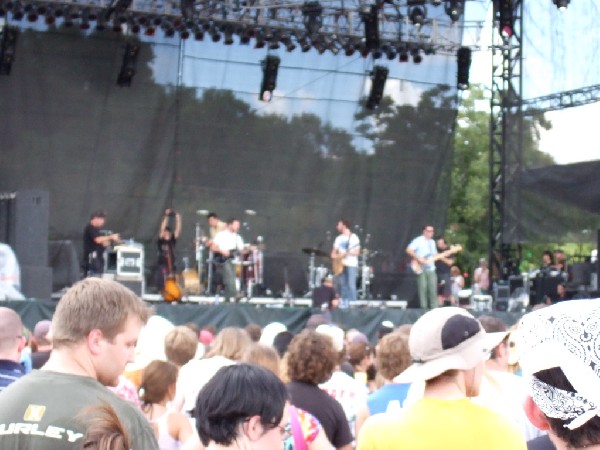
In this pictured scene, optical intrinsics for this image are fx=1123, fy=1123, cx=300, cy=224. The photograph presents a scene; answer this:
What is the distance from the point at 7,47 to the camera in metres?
18.6

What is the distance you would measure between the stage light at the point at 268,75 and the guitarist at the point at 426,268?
3821mm

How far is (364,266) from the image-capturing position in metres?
20.1

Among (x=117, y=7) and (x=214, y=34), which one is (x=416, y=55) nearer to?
(x=214, y=34)

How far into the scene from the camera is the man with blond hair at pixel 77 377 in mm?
2736

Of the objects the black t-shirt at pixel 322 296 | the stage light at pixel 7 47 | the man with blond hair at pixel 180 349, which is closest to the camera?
the man with blond hair at pixel 180 349

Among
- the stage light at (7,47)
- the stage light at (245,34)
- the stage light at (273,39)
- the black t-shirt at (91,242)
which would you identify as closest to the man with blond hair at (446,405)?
the black t-shirt at (91,242)

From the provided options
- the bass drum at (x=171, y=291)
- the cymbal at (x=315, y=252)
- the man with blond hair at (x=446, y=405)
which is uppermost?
the man with blond hair at (x=446, y=405)

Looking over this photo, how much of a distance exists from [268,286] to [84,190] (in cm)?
363

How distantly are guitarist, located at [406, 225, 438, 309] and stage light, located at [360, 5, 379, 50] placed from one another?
3402 mm

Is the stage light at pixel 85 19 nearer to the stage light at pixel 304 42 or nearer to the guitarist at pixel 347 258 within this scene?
the stage light at pixel 304 42

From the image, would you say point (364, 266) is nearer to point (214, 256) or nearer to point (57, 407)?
point (214, 256)

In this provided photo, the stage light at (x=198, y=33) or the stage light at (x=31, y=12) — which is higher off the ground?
the stage light at (x=31, y=12)

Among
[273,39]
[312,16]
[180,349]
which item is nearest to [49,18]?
[273,39]

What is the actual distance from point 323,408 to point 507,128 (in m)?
15.9
